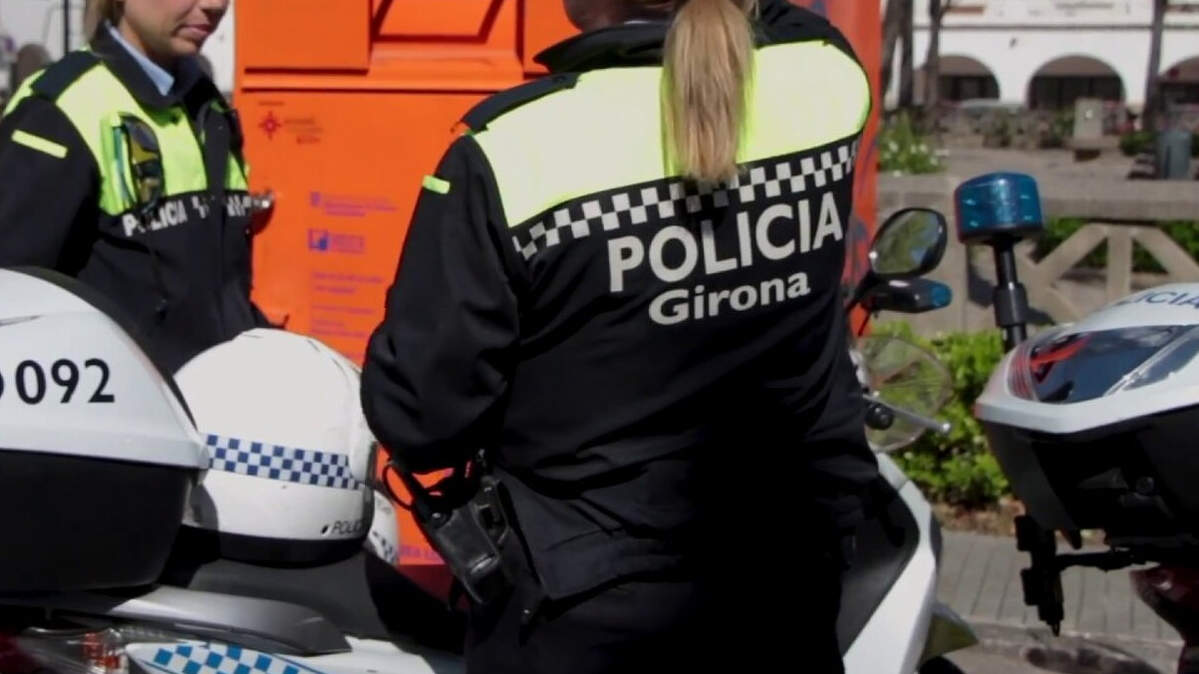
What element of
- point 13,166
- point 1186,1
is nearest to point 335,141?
point 13,166

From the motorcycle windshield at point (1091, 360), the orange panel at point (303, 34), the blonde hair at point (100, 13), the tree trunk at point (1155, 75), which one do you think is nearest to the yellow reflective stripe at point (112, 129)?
the blonde hair at point (100, 13)

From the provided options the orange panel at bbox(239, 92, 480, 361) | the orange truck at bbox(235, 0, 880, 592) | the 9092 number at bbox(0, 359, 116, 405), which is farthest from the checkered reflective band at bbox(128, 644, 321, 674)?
the orange panel at bbox(239, 92, 480, 361)

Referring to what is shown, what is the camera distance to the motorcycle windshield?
8.18 ft

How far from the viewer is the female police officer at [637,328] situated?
2037 millimetres

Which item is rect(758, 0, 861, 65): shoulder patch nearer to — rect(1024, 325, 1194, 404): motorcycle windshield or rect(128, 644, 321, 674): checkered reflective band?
rect(1024, 325, 1194, 404): motorcycle windshield

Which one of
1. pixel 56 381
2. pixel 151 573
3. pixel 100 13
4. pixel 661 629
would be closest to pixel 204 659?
pixel 151 573

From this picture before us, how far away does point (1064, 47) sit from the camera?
59312mm

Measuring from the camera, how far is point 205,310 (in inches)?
127

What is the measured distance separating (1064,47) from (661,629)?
60370 mm

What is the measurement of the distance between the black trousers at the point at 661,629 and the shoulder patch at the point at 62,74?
4.43ft

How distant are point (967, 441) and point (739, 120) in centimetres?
446

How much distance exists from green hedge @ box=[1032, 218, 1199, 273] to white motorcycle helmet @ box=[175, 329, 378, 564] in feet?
23.9

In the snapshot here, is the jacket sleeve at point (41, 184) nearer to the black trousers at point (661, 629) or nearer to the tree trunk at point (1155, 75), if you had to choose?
the black trousers at point (661, 629)

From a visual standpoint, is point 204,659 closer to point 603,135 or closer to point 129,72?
point 603,135
